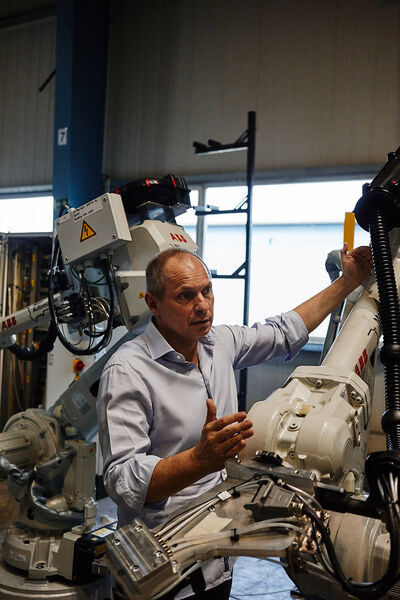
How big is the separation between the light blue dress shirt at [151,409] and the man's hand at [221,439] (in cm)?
19

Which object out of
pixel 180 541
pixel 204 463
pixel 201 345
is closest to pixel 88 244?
pixel 201 345

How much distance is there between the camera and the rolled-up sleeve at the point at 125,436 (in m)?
1.44

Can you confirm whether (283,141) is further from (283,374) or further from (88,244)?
(88,244)

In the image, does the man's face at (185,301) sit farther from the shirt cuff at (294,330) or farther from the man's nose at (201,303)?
the shirt cuff at (294,330)

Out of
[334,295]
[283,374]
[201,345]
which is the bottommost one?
[283,374]

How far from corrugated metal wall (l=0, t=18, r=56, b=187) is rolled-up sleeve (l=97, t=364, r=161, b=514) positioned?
220 inches

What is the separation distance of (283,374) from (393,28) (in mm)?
3177

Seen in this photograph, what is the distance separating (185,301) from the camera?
1695mm

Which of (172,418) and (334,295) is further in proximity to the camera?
(334,295)

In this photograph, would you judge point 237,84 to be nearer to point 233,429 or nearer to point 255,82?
point 255,82

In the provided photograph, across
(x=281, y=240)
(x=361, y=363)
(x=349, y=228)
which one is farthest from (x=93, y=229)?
(x=281, y=240)

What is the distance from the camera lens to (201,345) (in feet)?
6.21

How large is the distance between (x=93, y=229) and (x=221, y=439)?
4.89 feet

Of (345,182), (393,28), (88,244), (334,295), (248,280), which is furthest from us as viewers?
(345,182)
